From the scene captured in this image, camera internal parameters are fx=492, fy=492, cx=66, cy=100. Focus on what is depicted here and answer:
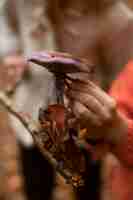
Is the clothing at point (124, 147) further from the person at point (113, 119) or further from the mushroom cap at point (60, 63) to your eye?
the mushroom cap at point (60, 63)

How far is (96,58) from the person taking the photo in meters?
0.61

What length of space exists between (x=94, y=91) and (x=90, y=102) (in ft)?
0.04

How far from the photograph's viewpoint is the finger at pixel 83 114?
0.51 meters

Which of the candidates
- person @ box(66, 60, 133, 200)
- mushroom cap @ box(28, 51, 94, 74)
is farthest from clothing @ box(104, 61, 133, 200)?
mushroom cap @ box(28, 51, 94, 74)

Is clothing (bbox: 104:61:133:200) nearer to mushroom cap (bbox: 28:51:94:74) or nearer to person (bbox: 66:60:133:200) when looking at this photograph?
person (bbox: 66:60:133:200)

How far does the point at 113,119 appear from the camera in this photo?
20.9 inches

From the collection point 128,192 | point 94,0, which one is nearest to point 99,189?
point 128,192

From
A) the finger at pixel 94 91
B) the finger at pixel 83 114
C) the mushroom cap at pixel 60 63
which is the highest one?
the mushroom cap at pixel 60 63

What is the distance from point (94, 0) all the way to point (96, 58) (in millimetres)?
71

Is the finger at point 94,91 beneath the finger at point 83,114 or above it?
above

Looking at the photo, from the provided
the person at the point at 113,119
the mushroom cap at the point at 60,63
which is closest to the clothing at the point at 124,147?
the person at the point at 113,119

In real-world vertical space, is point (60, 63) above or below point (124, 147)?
above

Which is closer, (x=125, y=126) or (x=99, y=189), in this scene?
(x=125, y=126)

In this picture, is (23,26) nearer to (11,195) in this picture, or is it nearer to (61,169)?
(61,169)
